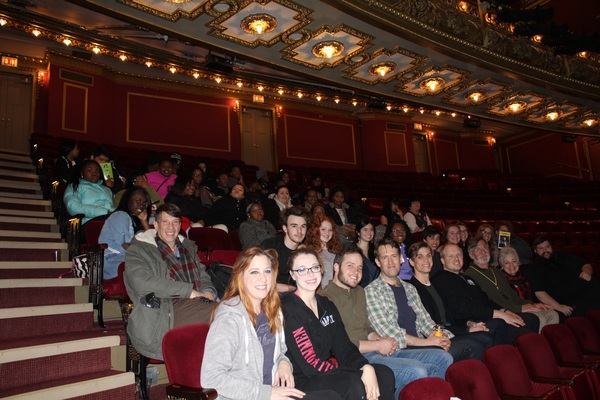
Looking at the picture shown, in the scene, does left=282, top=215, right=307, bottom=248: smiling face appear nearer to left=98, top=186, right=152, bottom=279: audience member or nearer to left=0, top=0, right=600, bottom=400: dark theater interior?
left=0, top=0, right=600, bottom=400: dark theater interior

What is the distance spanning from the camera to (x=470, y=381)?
2.01 metres

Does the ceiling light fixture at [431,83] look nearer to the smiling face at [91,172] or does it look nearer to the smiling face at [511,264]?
the smiling face at [511,264]

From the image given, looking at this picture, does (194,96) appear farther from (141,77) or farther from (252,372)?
(252,372)

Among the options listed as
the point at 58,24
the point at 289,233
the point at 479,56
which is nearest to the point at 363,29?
the point at 479,56

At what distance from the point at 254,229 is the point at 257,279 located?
2144 mm

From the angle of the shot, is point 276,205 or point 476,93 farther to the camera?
point 476,93

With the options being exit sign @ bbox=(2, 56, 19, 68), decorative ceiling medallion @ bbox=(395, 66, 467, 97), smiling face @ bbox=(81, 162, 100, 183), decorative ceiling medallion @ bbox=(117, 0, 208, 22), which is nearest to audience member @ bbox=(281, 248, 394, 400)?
smiling face @ bbox=(81, 162, 100, 183)

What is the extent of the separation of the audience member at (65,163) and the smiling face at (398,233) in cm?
305

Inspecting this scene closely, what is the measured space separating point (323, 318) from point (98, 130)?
24.0ft

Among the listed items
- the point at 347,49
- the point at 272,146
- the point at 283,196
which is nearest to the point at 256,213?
the point at 283,196

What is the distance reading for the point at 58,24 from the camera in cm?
707

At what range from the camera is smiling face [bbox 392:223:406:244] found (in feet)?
13.9

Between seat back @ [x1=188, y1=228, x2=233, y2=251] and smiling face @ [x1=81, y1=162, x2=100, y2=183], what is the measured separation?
89 centimetres

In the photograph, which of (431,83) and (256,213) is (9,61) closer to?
(256,213)
